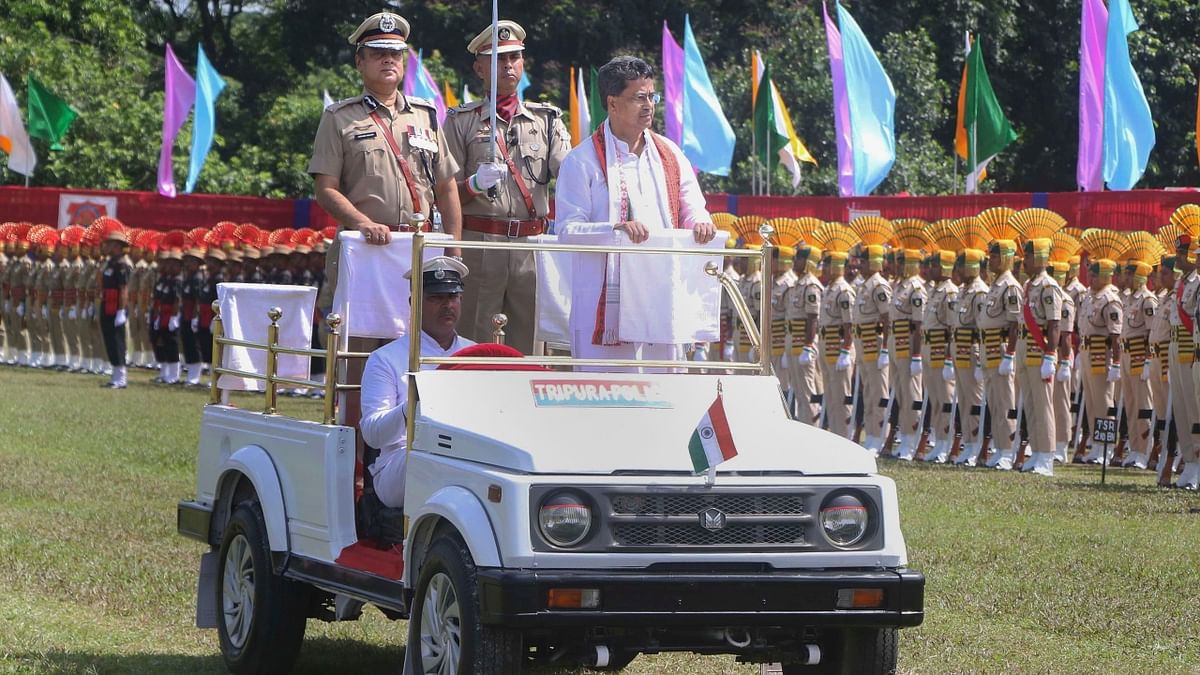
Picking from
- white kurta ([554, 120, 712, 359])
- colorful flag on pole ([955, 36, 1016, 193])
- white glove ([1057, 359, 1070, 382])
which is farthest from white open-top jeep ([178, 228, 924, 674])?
colorful flag on pole ([955, 36, 1016, 193])

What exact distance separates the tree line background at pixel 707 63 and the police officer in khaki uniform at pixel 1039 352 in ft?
65.0

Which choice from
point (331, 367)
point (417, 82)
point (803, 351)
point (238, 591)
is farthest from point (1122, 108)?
point (331, 367)

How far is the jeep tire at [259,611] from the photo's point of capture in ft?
25.7

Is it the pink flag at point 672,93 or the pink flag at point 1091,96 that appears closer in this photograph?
the pink flag at point 1091,96

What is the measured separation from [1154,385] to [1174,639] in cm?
984

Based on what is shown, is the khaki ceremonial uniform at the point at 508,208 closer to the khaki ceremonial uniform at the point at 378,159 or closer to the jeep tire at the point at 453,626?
the khaki ceremonial uniform at the point at 378,159

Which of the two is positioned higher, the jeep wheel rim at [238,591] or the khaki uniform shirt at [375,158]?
the khaki uniform shirt at [375,158]

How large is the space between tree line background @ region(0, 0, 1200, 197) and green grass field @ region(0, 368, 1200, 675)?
22.7 meters

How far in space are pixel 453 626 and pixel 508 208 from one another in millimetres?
3295

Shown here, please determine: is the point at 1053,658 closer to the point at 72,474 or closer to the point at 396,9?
the point at 72,474

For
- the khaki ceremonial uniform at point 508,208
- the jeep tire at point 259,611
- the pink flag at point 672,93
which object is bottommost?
the jeep tire at point 259,611

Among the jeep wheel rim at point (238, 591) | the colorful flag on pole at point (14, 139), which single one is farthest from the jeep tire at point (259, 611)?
the colorful flag on pole at point (14, 139)

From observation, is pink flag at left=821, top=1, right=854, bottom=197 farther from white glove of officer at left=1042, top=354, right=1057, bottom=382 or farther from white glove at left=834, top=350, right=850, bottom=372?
white glove of officer at left=1042, top=354, right=1057, bottom=382

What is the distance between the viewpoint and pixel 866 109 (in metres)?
27.2
